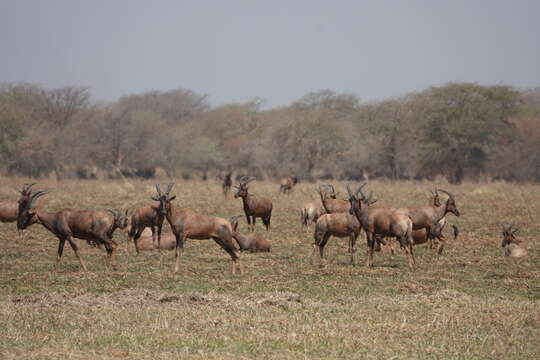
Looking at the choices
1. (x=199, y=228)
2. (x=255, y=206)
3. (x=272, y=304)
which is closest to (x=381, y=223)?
(x=199, y=228)

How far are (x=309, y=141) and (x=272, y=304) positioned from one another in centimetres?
5308

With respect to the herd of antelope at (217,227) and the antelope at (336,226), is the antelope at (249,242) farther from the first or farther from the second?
the antelope at (336,226)

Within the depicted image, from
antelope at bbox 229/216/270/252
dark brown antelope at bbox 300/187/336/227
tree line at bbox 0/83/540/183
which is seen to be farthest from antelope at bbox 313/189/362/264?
tree line at bbox 0/83/540/183

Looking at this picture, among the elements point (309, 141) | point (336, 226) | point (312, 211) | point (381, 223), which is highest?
point (309, 141)

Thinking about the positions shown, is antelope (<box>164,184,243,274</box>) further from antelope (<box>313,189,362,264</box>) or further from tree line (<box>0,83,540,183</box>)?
tree line (<box>0,83,540,183</box>)

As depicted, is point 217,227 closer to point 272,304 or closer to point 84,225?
point 84,225

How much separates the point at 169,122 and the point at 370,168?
35618 millimetres

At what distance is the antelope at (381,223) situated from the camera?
16672mm

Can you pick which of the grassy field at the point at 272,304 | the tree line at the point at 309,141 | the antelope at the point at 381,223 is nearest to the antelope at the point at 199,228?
the grassy field at the point at 272,304

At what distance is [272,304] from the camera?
476 inches

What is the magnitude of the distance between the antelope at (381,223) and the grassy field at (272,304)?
20.4 inches

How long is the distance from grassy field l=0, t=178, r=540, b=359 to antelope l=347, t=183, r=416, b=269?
1.70ft

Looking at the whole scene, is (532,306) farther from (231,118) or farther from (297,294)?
(231,118)

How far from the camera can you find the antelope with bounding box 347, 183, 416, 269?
16672 mm
